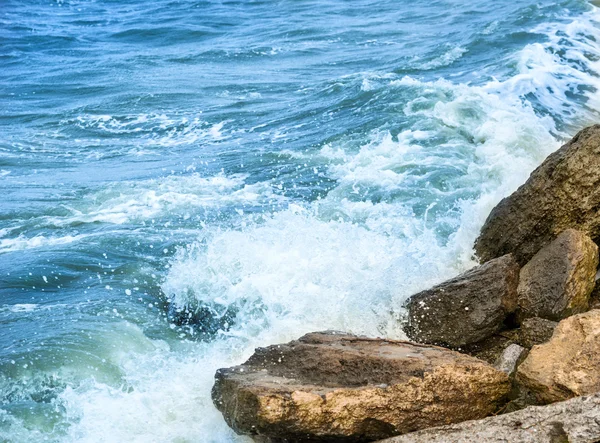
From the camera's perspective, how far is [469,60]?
15.7 metres

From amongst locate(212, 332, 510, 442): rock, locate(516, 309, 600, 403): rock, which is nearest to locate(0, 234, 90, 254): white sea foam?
locate(212, 332, 510, 442): rock

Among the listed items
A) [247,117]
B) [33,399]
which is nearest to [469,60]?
[247,117]

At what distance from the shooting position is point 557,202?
21.4 ft

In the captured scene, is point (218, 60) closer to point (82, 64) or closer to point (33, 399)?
point (82, 64)

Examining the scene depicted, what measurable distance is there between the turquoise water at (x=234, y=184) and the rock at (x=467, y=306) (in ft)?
0.94

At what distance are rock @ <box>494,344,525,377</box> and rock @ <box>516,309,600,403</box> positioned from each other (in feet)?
1.16

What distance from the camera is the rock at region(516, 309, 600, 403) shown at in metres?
4.62

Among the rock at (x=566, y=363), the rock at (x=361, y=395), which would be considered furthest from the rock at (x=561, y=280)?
the rock at (x=361, y=395)

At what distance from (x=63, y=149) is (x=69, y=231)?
3509mm

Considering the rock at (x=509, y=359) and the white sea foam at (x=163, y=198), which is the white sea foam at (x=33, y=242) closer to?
the white sea foam at (x=163, y=198)

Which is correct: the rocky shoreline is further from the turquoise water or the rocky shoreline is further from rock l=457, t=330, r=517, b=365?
the turquoise water

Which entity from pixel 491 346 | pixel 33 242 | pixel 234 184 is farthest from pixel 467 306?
pixel 33 242

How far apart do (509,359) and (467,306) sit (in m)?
0.79

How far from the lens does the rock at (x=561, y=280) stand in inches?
236
